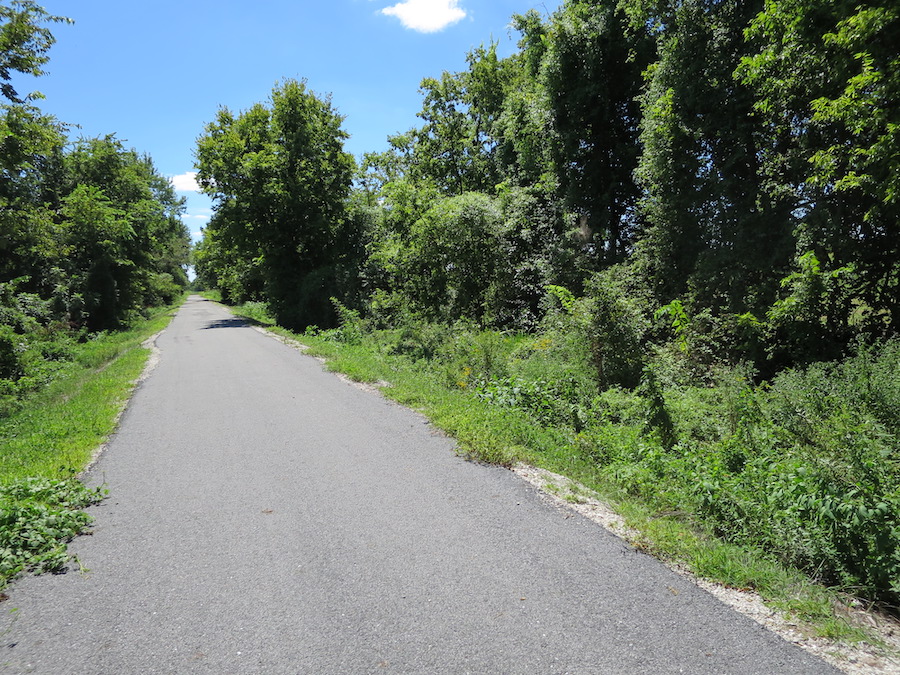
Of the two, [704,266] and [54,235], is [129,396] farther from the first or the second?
[54,235]

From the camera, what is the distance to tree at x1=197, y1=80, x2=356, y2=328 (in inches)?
1145

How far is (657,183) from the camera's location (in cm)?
1219

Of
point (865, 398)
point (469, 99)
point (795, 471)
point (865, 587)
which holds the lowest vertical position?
point (865, 587)

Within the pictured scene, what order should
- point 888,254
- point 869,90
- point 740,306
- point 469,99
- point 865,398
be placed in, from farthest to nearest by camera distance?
point 469,99 → point 740,306 → point 888,254 → point 869,90 → point 865,398

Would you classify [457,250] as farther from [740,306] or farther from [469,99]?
[469,99]

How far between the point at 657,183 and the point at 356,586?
467 inches

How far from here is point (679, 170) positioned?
11742 millimetres

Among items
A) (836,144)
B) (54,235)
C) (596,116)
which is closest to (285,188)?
(54,235)

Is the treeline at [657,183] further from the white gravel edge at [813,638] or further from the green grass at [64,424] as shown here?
the green grass at [64,424]

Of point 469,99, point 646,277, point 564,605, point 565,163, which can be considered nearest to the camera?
point 564,605

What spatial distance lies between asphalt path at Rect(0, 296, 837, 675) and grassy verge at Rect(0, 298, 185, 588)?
28 cm

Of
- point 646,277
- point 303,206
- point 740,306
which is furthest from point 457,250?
point 303,206

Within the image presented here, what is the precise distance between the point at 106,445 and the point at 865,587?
8800 mm

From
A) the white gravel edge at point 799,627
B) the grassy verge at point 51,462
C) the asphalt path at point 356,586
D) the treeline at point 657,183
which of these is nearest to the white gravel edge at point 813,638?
the white gravel edge at point 799,627
